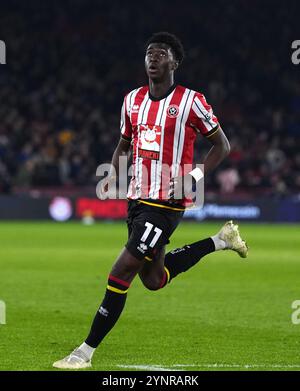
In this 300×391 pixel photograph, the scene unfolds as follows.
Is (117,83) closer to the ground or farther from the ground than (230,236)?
farther from the ground

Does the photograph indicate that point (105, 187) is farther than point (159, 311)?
No

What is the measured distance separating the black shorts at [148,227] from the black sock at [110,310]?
0.26m

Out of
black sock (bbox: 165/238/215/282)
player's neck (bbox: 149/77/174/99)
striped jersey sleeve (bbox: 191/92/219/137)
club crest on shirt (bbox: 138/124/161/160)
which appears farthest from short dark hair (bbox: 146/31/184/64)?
black sock (bbox: 165/238/215/282)

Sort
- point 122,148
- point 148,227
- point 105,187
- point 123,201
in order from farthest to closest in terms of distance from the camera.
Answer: point 123,201 → point 122,148 → point 105,187 → point 148,227

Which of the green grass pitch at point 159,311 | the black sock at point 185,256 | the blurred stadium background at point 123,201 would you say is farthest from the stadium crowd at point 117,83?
the black sock at point 185,256

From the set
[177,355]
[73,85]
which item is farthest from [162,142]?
[73,85]

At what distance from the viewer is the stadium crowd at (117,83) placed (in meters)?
30.6

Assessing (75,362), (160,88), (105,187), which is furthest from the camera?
(105,187)

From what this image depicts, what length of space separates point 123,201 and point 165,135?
20713 millimetres

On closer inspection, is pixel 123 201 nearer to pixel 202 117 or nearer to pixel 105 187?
pixel 105 187

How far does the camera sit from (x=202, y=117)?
24.7 feet

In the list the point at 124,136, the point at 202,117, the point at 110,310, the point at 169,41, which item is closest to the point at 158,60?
the point at 169,41

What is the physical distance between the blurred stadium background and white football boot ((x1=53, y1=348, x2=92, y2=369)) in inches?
6.2

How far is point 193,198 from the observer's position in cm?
770
